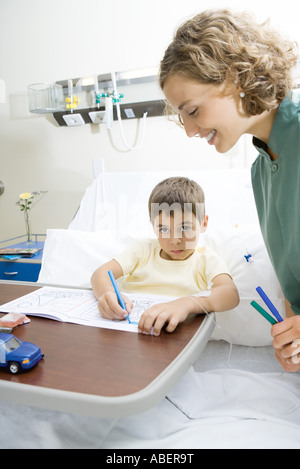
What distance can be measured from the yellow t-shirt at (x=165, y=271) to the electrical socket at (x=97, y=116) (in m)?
1.34

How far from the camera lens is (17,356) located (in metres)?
0.57

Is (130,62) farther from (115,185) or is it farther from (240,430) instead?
(240,430)

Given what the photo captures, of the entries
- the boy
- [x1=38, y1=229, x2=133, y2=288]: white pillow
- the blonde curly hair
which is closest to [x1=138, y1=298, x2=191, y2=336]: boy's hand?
the boy

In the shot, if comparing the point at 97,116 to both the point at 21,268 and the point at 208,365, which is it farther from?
the point at 208,365

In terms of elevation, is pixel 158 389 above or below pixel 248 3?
below

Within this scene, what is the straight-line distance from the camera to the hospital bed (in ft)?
2.13

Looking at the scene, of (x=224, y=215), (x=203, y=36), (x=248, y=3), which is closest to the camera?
(x=203, y=36)

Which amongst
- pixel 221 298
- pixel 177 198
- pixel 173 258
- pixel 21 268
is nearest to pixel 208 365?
pixel 221 298

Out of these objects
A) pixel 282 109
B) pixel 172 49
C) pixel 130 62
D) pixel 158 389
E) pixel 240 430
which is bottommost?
pixel 240 430

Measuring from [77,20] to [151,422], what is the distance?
233 cm

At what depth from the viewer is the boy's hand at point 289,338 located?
0.73 metres

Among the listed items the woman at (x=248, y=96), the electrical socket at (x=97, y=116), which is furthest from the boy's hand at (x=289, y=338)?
the electrical socket at (x=97, y=116)

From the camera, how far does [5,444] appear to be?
2.08 ft
